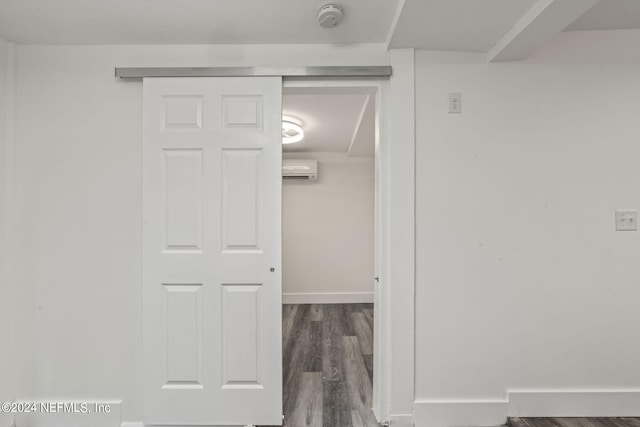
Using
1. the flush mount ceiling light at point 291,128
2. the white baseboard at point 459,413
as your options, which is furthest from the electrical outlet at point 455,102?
the white baseboard at point 459,413

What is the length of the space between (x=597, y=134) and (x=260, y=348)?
7.56ft

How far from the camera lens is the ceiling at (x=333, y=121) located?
2.43 meters

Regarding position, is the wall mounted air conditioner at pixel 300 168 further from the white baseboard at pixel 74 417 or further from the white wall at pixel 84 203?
the white baseboard at pixel 74 417

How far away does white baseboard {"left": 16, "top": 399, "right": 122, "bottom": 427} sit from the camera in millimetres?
1708

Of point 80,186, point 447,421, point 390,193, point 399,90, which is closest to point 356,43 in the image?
point 399,90

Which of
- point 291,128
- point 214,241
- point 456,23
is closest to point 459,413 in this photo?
point 214,241

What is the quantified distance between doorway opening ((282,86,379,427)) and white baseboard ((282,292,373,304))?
14 mm

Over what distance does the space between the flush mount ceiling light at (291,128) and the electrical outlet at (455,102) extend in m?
1.58

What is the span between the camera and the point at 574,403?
168 cm

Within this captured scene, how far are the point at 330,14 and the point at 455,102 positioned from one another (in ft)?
2.78

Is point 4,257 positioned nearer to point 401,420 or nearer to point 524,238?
point 401,420

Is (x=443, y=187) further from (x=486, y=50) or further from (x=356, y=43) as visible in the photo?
(x=356, y=43)

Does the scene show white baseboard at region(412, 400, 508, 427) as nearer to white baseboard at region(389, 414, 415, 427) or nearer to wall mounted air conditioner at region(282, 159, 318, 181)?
white baseboard at region(389, 414, 415, 427)

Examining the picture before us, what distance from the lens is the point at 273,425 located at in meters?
1.69
